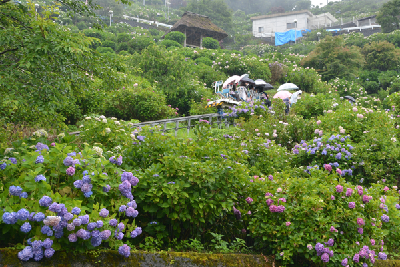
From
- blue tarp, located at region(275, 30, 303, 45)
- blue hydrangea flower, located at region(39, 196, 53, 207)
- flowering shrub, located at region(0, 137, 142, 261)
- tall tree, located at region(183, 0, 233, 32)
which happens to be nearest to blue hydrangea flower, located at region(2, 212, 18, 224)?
flowering shrub, located at region(0, 137, 142, 261)

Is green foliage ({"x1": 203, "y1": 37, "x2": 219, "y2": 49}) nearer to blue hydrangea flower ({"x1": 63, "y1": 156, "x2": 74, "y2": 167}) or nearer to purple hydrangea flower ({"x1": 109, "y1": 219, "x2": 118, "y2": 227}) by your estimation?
blue hydrangea flower ({"x1": 63, "y1": 156, "x2": 74, "y2": 167})

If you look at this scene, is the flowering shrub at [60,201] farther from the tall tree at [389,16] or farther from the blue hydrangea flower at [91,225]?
the tall tree at [389,16]

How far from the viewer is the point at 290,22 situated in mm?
61500

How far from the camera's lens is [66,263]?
2584mm

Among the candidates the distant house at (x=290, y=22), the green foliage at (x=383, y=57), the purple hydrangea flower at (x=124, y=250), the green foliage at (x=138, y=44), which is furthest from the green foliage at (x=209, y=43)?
the purple hydrangea flower at (x=124, y=250)

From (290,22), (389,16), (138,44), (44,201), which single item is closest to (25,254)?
(44,201)

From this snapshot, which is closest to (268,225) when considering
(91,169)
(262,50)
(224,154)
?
(224,154)

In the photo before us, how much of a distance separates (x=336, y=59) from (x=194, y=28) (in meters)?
19.1

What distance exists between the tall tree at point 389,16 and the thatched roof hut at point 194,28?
20.1 metres

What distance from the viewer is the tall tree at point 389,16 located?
129 feet

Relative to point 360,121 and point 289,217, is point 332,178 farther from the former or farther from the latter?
point 360,121

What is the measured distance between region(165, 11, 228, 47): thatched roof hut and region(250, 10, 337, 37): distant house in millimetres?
23814

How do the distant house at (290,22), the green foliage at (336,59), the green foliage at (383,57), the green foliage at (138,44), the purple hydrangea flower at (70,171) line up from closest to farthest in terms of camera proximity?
the purple hydrangea flower at (70,171) → the green foliage at (336,59) → the green foliage at (138,44) → the green foliage at (383,57) → the distant house at (290,22)

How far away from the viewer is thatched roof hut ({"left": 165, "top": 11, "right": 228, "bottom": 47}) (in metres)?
38.2
